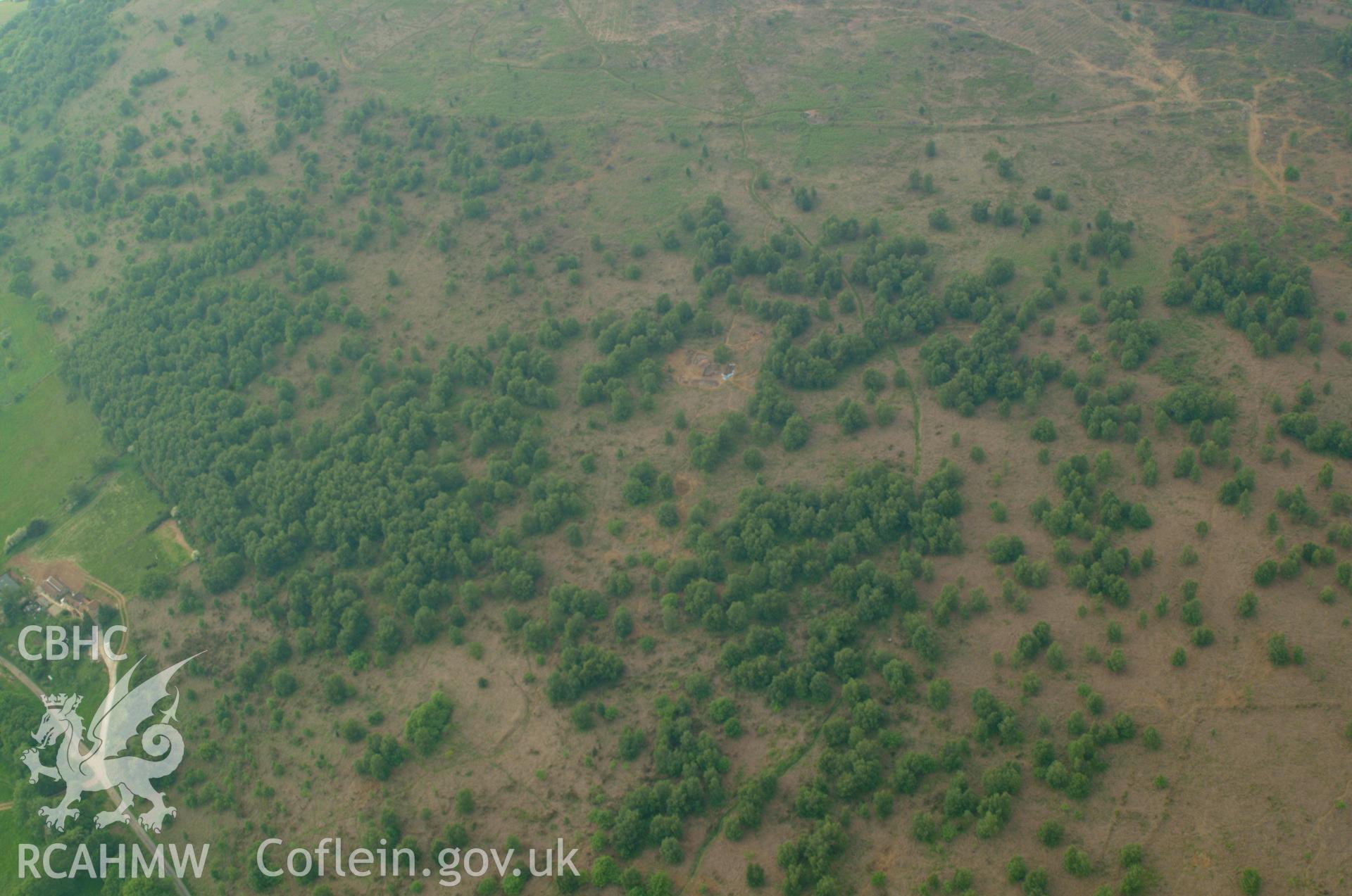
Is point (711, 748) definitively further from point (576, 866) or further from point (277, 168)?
point (277, 168)

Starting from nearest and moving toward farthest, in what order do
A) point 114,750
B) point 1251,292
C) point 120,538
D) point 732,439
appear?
1. point 114,750
2. point 732,439
3. point 1251,292
4. point 120,538

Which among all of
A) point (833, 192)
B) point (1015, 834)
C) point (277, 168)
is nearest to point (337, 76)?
point (277, 168)

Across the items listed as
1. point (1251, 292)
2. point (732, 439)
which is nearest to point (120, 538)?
point (732, 439)

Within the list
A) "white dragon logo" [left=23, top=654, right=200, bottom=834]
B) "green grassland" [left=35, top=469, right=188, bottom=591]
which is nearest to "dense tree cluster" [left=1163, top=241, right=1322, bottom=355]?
"white dragon logo" [left=23, top=654, right=200, bottom=834]

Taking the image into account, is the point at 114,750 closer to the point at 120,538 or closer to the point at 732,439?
the point at 120,538

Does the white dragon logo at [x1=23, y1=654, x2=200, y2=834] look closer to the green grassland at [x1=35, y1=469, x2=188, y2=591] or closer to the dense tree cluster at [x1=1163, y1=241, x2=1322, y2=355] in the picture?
the green grassland at [x1=35, y1=469, x2=188, y2=591]

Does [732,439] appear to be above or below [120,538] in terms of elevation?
above

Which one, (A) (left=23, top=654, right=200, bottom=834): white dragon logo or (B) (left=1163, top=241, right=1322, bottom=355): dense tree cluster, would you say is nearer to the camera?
(A) (left=23, top=654, right=200, bottom=834): white dragon logo

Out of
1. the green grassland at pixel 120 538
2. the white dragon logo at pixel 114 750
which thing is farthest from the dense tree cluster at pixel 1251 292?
the green grassland at pixel 120 538
